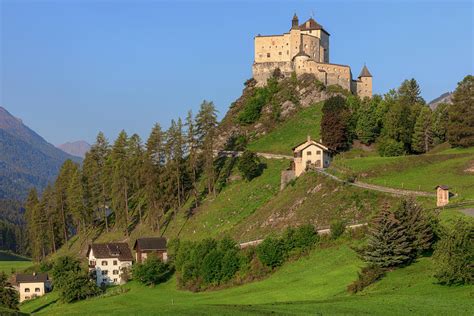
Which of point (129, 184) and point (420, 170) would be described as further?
point (129, 184)

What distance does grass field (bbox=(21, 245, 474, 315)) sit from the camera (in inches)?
1831

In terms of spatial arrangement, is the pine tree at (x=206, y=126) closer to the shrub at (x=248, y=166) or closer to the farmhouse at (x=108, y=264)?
the shrub at (x=248, y=166)

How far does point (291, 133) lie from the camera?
130875 millimetres

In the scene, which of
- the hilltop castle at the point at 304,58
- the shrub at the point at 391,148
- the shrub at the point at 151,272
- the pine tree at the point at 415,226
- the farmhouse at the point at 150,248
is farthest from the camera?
the hilltop castle at the point at 304,58

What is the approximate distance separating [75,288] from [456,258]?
48.9 metres

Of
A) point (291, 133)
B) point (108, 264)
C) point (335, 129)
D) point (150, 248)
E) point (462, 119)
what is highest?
point (291, 133)

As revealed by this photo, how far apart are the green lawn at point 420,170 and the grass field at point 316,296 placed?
18827 mm

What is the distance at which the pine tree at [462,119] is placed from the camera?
343 ft

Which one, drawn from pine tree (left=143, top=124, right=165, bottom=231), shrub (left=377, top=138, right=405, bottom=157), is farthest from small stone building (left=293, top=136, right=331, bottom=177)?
pine tree (left=143, top=124, right=165, bottom=231)

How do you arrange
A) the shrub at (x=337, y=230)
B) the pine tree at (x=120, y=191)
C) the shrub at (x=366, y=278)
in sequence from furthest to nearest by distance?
the pine tree at (x=120, y=191), the shrub at (x=337, y=230), the shrub at (x=366, y=278)

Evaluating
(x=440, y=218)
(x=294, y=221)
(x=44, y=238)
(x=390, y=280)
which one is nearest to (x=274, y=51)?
(x=44, y=238)

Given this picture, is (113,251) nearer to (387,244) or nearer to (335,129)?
(335,129)

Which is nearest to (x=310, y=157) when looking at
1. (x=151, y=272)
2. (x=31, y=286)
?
(x=151, y=272)

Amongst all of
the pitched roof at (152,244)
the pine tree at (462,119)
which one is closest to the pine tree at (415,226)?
the pitched roof at (152,244)
